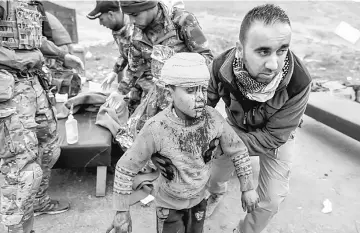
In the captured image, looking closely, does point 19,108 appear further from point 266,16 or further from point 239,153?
point 266,16

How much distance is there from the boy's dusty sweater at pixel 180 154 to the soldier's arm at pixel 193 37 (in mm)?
1191

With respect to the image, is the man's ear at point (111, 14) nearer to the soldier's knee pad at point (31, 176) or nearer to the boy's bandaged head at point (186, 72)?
the soldier's knee pad at point (31, 176)

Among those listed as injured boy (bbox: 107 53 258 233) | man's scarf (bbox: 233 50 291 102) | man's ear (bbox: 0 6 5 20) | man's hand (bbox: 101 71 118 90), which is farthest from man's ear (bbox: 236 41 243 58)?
man's hand (bbox: 101 71 118 90)

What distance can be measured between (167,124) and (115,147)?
1940 millimetres

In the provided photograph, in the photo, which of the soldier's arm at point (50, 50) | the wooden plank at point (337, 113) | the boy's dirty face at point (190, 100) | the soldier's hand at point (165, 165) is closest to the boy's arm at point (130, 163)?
the soldier's hand at point (165, 165)

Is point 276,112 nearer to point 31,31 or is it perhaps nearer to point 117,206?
point 117,206

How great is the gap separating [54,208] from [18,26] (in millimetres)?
1709

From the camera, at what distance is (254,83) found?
2.28 m

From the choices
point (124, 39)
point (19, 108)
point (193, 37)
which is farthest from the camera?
point (124, 39)

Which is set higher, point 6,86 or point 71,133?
point 6,86

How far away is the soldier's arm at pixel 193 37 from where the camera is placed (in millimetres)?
3197

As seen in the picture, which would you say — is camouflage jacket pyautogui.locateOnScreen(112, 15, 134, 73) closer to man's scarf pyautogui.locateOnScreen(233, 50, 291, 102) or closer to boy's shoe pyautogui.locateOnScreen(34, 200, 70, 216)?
boy's shoe pyautogui.locateOnScreen(34, 200, 70, 216)

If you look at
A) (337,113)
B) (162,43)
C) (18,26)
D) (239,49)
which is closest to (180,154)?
(239,49)

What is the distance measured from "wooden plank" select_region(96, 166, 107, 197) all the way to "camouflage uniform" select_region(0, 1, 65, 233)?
32.4 inches
